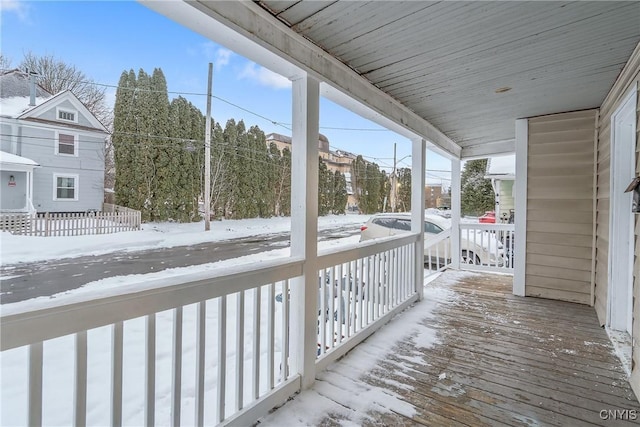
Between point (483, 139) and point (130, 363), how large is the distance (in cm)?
525

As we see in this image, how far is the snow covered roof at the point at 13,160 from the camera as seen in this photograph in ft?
3.86

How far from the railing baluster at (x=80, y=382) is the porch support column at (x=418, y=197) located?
348 cm

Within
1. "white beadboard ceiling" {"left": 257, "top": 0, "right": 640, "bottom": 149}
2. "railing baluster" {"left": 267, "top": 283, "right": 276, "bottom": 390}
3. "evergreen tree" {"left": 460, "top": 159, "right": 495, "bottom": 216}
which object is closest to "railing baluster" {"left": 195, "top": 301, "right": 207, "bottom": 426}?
"railing baluster" {"left": 267, "top": 283, "right": 276, "bottom": 390}

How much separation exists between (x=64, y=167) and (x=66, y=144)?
0.12 meters

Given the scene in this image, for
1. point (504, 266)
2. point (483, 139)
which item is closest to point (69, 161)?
point (483, 139)

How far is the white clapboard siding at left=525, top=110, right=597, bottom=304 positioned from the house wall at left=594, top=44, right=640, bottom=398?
185mm

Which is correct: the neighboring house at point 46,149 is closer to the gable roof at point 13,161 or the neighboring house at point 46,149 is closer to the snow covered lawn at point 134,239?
the gable roof at point 13,161

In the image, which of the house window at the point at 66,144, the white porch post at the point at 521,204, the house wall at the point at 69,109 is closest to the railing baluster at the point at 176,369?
the house window at the point at 66,144

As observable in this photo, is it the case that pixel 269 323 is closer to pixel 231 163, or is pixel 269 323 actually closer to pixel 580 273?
pixel 231 163

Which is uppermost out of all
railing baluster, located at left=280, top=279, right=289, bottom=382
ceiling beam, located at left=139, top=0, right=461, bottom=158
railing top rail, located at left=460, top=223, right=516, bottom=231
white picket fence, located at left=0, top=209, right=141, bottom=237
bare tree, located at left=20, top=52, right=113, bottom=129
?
ceiling beam, located at left=139, top=0, right=461, bottom=158

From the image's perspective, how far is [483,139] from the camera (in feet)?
16.3

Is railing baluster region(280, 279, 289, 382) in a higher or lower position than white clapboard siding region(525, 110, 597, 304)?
lower

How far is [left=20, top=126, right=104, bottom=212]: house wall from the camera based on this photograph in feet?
4.46

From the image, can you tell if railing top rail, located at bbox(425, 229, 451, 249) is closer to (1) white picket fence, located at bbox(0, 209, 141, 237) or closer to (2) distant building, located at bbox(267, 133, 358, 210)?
(2) distant building, located at bbox(267, 133, 358, 210)
